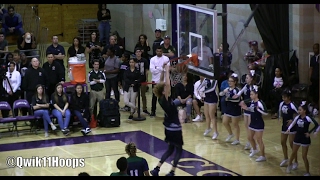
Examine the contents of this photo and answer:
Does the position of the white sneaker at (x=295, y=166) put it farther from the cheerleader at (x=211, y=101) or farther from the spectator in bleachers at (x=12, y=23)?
the spectator in bleachers at (x=12, y=23)

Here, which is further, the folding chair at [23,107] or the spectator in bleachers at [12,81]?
the spectator in bleachers at [12,81]

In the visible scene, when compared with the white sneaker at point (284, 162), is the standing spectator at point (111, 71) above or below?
above

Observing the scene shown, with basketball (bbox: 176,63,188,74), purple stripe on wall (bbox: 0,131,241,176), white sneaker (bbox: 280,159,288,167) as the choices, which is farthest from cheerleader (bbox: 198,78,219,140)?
white sneaker (bbox: 280,159,288,167)

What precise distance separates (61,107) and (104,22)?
8.84 metres

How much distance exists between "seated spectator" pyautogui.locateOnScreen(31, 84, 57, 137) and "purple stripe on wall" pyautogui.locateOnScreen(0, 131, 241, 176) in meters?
0.52

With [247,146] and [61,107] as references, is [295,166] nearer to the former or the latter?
[247,146]

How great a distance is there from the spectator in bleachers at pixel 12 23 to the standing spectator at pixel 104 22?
3102mm

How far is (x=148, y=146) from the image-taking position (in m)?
15.8

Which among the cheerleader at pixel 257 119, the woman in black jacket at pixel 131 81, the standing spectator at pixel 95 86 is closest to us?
the cheerleader at pixel 257 119

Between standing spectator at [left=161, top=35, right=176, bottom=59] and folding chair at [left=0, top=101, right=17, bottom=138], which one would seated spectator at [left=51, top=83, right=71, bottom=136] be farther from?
standing spectator at [left=161, top=35, right=176, bottom=59]

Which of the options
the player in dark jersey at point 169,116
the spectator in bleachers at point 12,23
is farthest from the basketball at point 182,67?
the spectator in bleachers at point 12,23

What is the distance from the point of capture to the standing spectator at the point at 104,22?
24844mm

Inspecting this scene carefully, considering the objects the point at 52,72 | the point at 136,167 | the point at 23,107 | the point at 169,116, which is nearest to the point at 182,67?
the point at 169,116

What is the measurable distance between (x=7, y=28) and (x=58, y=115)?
7.40m
